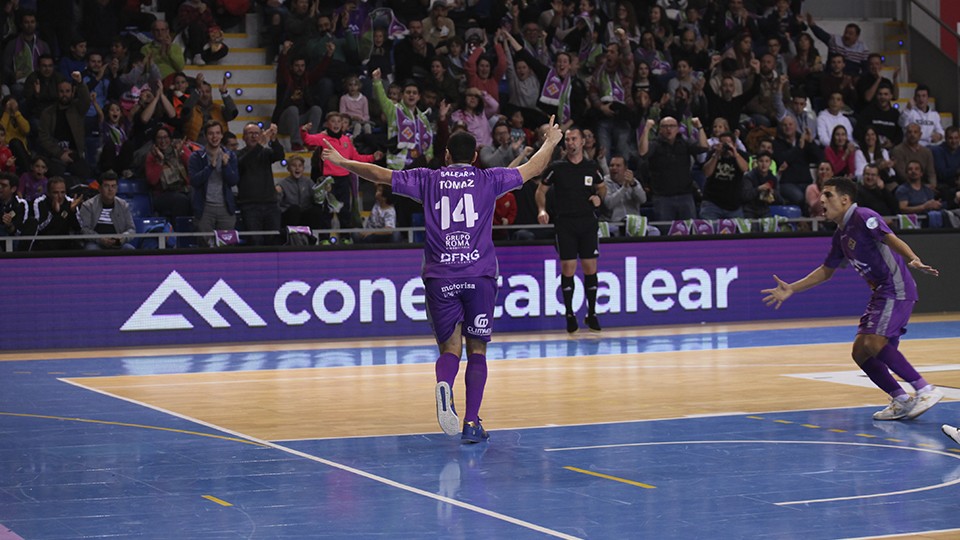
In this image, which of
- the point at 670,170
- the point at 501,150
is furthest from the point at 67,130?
the point at 670,170

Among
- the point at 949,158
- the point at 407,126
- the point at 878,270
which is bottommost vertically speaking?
the point at 878,270

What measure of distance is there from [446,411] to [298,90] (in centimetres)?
Answer: 1247

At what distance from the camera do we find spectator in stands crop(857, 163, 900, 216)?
21641mm

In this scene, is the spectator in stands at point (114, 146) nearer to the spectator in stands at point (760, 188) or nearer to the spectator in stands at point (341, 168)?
the spectator in stands at point (341, 168)

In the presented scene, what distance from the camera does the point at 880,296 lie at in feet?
34.9

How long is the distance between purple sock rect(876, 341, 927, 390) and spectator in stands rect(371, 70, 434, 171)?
1029 cm

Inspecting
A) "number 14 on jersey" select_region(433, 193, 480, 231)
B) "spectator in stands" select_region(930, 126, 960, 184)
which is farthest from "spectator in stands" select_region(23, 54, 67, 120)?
"spectator in stands" select_region(930, 126, 960, 184)

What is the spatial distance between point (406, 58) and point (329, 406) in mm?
11268

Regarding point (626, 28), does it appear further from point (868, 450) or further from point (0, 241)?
point (868, 450)

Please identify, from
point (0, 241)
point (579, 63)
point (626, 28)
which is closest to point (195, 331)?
point (0, 241)

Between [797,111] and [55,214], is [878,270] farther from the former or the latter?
[797,111]

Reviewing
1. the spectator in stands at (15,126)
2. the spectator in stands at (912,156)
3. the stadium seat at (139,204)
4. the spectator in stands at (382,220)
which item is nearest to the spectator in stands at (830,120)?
the spectator in stands at (912,156)

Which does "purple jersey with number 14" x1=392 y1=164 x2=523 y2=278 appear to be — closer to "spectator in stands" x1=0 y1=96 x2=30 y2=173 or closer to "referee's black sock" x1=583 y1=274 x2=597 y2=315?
"referee's black sock" x1=583 y1=274 x2=597 y2=315

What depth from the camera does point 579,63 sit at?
909 inches
